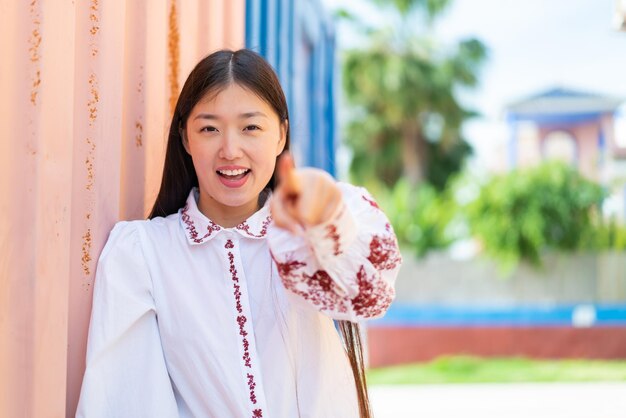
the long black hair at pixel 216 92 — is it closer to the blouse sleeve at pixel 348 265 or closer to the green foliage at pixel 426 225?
the blouse sleeve at pixel 348 265

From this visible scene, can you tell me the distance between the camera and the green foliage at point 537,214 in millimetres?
14094

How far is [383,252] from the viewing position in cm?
145

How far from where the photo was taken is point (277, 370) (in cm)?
161

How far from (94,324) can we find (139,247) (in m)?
0.19

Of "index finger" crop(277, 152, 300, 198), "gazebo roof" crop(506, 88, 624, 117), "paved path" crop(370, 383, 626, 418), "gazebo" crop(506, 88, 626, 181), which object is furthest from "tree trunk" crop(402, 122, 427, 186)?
"index finger" crop(277, 152, 300, 198)

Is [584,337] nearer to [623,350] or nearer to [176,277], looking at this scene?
[623,350]

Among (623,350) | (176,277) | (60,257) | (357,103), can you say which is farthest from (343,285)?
(357,103)

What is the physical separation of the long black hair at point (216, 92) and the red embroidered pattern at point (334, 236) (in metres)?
0.32

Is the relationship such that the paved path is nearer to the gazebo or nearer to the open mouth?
the open mouth

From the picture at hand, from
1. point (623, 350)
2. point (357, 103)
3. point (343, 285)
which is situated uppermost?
point (357, 103)

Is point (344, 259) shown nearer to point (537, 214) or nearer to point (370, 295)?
point (370, 295)

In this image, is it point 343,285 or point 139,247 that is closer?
point 343,285

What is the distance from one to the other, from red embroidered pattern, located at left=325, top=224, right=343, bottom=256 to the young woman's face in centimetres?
40

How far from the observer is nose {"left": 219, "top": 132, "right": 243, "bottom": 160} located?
5.43 feet
